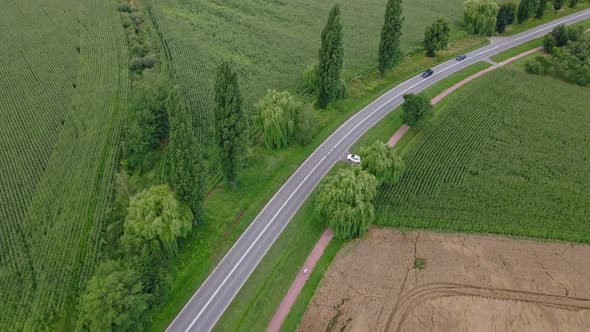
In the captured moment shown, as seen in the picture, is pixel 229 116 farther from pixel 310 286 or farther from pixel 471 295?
pixel 471 295

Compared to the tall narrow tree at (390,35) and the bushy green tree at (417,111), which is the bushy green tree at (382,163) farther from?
the tall narrow tree at (390,35)

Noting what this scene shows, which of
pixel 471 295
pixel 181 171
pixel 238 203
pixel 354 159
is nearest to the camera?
pixel 181 171

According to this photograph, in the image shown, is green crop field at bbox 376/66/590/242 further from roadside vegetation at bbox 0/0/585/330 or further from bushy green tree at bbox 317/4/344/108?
bushy green tree at bbox 317/4/344/108

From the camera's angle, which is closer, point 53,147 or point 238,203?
point 238,203

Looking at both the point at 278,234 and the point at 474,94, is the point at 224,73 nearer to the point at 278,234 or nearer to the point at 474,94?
the point at 278,234

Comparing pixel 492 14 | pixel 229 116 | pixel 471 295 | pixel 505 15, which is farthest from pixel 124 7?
pixel 471 295

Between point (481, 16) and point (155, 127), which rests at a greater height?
point (481, 16)

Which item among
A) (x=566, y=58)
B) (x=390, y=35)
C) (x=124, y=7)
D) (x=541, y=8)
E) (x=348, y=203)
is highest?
(x=124, y=7)

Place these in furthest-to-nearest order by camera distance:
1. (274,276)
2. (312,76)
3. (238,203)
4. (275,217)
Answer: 1. (312,76)
2. (238,203)
3. (275,217)
4. (274,276)
